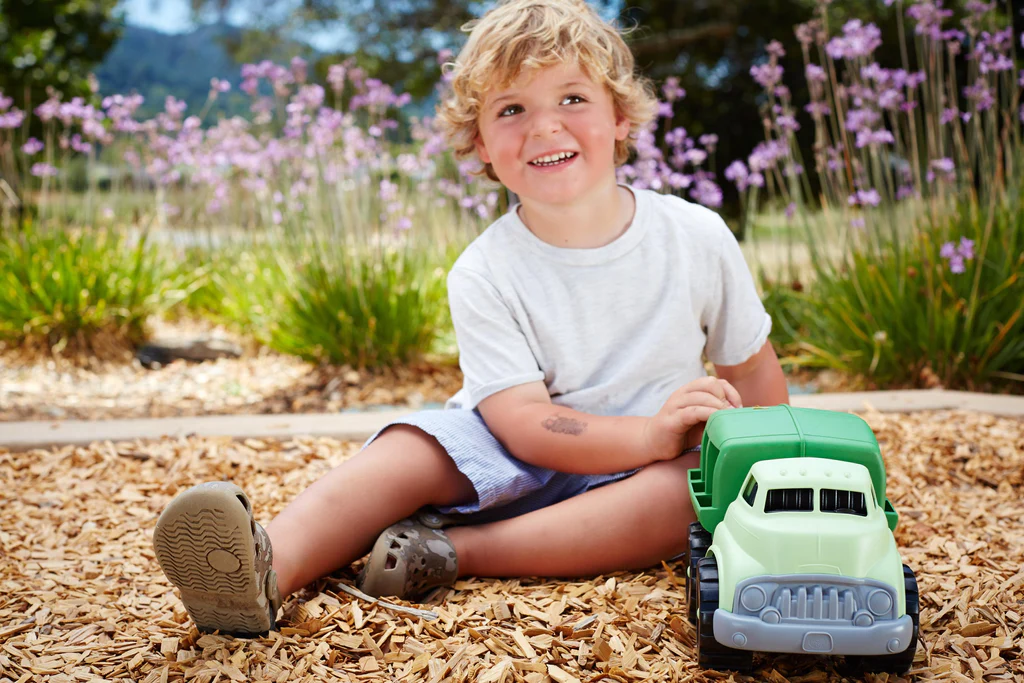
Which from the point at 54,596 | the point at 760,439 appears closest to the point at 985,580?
the point at 760,439

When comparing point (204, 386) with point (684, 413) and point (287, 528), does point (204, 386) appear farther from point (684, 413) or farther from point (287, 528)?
point (684, 413)

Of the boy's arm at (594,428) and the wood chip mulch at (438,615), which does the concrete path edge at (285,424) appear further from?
the boy's arm at (594,428)

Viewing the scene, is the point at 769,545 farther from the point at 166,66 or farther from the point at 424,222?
the point at 166,66

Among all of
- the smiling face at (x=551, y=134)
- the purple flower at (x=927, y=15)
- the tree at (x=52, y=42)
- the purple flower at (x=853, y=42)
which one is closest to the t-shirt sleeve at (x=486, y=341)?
the smiling face at (x=551, y=134)

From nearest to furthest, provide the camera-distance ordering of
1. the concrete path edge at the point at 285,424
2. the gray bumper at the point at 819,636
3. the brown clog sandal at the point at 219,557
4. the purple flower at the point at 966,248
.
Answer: the gray bumper at the point at 819,636 → the brown clog sandal at the point at 219,557 → the concrete path edge at the point at 285,424 → the purple flower at the point at 966,248

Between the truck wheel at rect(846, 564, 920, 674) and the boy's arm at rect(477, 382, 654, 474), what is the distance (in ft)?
1.68

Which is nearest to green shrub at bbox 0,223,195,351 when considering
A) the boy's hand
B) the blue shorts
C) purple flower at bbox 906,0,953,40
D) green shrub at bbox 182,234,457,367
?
green shrub at bbox 182,234,457,367

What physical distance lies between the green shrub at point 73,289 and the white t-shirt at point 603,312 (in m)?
3.26

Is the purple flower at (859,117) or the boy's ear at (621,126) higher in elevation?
the boy's ear at (621,126)

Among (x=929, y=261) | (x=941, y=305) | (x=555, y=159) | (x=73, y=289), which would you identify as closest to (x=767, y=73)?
(x=929, y=261)

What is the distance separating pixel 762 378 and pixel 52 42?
15309 mm

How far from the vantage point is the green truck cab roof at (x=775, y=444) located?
51.4 inches

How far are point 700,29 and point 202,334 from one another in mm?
5788

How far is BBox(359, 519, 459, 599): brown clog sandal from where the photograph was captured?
168 centimetres
